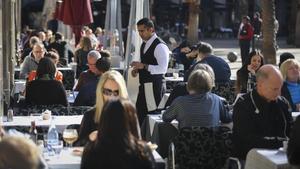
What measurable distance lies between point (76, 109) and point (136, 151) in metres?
3.72

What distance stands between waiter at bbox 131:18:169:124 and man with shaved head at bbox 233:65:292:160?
3349 millimetres

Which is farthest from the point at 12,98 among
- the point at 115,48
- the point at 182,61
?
the point at 115,48

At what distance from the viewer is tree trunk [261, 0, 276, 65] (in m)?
17.9

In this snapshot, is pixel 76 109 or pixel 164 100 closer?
pixel 76 109

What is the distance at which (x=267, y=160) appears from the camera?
18.8ft

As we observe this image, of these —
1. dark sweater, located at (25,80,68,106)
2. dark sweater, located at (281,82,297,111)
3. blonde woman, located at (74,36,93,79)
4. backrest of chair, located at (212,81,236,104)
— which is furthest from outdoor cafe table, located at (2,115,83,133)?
blonde woman, located at (74,36,93,79)

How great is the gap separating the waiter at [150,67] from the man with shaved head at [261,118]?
335 centimetres

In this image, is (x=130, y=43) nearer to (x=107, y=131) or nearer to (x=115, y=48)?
(x=115, y=48)

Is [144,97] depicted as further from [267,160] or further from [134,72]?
[267,160]

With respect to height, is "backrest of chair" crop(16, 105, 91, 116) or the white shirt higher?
the white shirt

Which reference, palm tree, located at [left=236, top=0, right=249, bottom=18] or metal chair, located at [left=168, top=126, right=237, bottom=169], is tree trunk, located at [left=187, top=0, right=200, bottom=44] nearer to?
palm tree, located at [left=236, top=0, right=249, bottom=18]

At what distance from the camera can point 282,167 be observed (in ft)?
17.9

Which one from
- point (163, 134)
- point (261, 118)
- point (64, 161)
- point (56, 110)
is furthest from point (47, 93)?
point (64, 161)

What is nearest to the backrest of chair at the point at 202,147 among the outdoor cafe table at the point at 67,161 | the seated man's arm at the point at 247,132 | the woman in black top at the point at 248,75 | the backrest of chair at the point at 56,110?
the seated man's arm at the point at 247,132
